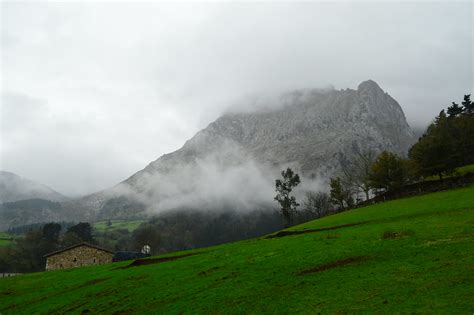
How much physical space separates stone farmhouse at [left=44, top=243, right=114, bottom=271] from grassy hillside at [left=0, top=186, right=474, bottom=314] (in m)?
44.5

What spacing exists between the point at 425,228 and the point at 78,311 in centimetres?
3077

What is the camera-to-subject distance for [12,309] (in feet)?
111

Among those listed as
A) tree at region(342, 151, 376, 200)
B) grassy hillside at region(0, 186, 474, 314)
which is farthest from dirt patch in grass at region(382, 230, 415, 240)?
tree at region(342, 151, 376, 200)

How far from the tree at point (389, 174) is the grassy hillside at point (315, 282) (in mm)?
61557

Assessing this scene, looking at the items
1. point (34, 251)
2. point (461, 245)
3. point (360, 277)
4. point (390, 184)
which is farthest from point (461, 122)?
point (34, 251)

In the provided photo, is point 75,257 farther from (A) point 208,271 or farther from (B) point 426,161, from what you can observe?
(B) point 426,161

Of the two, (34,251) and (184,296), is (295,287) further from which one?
(34,251)

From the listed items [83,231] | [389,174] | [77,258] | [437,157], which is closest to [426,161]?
[437,157]

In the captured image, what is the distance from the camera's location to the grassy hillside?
18031 mm

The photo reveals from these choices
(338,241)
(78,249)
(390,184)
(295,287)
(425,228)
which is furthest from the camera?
(390,184)

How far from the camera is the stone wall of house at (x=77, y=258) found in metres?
82.1

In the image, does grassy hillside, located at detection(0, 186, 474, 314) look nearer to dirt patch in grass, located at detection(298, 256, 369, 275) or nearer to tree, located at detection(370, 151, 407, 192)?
dirt patch in grass, located at detection(298, 256, 369, 275)

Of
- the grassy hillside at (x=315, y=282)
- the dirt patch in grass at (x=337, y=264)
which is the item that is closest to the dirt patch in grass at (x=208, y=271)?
the grassy hillside at (x=315, y=282)

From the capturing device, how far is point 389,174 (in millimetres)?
95188
